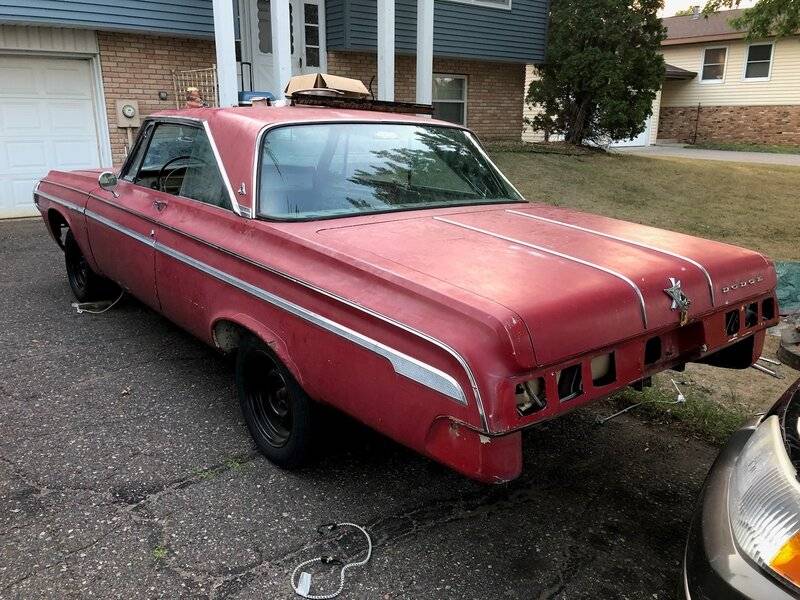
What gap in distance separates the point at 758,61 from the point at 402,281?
92.3ft

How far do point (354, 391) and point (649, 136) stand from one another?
2654cm

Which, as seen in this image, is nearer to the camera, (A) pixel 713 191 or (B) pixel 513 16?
(A) pixel 713 191

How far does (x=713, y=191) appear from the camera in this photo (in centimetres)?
1188

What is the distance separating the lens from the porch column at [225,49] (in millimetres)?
9148

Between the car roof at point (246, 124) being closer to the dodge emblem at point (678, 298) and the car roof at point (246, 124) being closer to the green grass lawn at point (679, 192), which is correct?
the dodge emblem at point (678, 298)

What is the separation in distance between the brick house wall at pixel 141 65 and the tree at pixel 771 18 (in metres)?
8.48

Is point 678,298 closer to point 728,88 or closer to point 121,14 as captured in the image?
point 121,14

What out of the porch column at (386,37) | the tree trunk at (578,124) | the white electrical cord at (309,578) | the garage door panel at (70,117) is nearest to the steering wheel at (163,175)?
the white electrical cord at (309,578)

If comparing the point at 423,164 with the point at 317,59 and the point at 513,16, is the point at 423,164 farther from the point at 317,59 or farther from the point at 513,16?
the point at 513,16

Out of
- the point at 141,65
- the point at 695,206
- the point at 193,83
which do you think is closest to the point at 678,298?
the point at 695,206

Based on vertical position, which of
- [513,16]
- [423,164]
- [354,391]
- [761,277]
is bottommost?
[354,391]

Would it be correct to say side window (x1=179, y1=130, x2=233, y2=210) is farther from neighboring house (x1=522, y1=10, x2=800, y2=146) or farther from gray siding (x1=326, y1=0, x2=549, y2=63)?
neighboring house (x1=522, y1=10, x2=800, y2=146)

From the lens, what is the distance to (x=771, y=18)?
30.2ft

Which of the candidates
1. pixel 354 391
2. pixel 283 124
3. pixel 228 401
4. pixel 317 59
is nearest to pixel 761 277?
pixel 354 391
